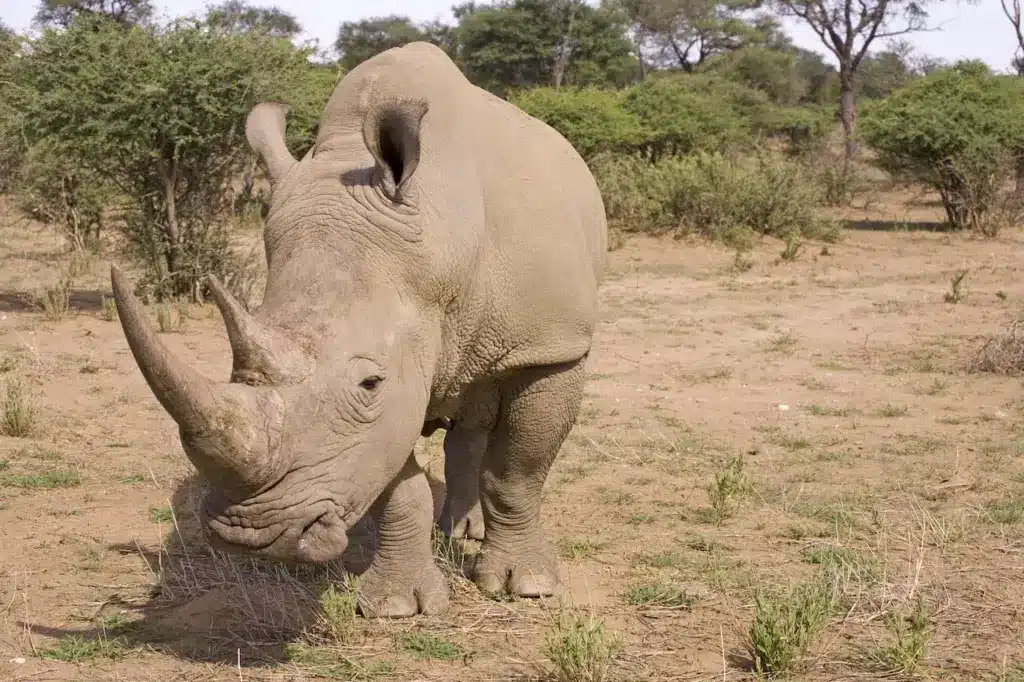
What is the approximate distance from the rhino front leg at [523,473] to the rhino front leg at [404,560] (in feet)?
1.03

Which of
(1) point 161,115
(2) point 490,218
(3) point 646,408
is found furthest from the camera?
(1) point 161,115

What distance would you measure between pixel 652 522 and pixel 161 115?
6339 millimetres

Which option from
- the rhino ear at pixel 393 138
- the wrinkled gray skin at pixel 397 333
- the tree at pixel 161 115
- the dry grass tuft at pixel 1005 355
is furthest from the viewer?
the tree at pixel 161 115

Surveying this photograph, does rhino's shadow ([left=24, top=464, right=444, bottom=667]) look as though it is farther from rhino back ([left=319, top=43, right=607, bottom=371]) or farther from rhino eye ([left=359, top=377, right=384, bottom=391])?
rhino back ([left=319, top=43, right=607, bottom=371])

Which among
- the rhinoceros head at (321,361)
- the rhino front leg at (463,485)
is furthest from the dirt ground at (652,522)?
the rhinoceros head at (321,361)

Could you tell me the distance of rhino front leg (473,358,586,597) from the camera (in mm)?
4391

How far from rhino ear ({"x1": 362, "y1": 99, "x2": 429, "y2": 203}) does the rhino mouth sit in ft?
3.15

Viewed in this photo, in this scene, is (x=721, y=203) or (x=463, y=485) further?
(x=721, y=203)

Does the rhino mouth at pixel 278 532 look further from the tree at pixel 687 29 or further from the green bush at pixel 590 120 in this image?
the tree at pixel 687 29

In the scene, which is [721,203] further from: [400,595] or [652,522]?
[400,595]

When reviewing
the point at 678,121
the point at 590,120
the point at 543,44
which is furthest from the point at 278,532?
the point at 543,44

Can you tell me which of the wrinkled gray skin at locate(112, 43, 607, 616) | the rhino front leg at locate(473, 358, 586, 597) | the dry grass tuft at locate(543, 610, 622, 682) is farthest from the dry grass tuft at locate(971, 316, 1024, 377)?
the dry grass tuft at locate(543, 610, 622, 682)

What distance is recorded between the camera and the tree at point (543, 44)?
95.9 feet

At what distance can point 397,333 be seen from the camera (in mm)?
3512
